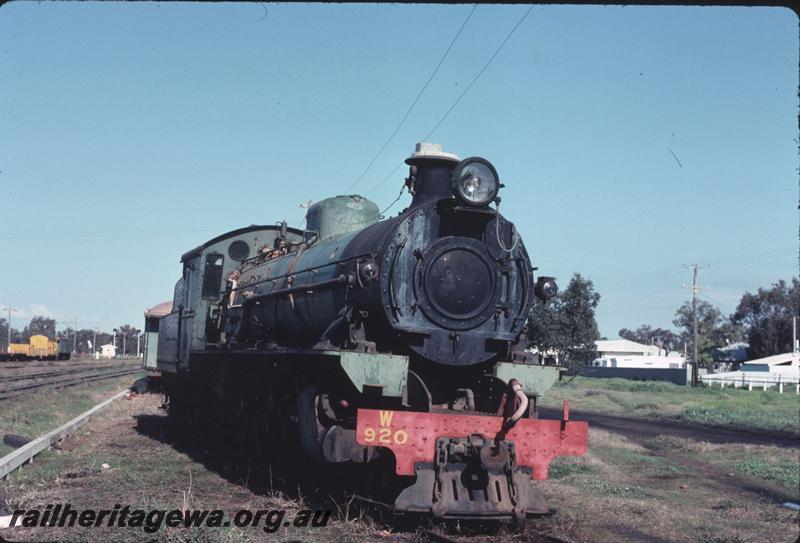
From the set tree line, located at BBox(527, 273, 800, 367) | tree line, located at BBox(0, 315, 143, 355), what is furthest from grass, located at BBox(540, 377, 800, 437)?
tree line, located at BBox(0, 315, 143, 355)

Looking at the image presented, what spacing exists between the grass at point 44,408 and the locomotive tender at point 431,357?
6947 mm

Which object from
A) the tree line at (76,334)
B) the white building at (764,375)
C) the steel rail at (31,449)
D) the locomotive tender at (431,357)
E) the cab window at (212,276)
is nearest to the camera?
the locomotive tender at (431,357)

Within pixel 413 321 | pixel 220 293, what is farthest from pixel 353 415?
pixel 220 293

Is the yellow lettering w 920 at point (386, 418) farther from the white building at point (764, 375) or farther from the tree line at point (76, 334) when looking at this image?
the tree line at point (76, 334)

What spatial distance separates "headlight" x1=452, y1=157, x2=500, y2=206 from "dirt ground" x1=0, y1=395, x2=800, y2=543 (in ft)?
11.3

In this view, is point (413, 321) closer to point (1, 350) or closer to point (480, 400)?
point (480, 400)

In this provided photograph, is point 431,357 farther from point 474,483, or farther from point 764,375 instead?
point 764,375

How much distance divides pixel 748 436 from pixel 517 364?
48.5 ft

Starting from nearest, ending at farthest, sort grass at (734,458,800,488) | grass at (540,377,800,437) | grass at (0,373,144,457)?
grass at (734,458,800,488)
grass at (0,373,144,457)
grass at (540,377,800,437)

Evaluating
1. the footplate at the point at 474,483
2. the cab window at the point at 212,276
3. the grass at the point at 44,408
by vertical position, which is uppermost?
the cab window at the point at 212,276

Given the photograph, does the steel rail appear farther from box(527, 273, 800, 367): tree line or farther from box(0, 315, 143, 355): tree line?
box(0, 315, 143, 355): tree line

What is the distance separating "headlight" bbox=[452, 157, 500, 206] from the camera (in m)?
8.69

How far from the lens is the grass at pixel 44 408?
1689 centimetres

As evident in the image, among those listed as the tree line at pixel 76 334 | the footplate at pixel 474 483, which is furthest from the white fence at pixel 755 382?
the tree line at pixel 76 334
